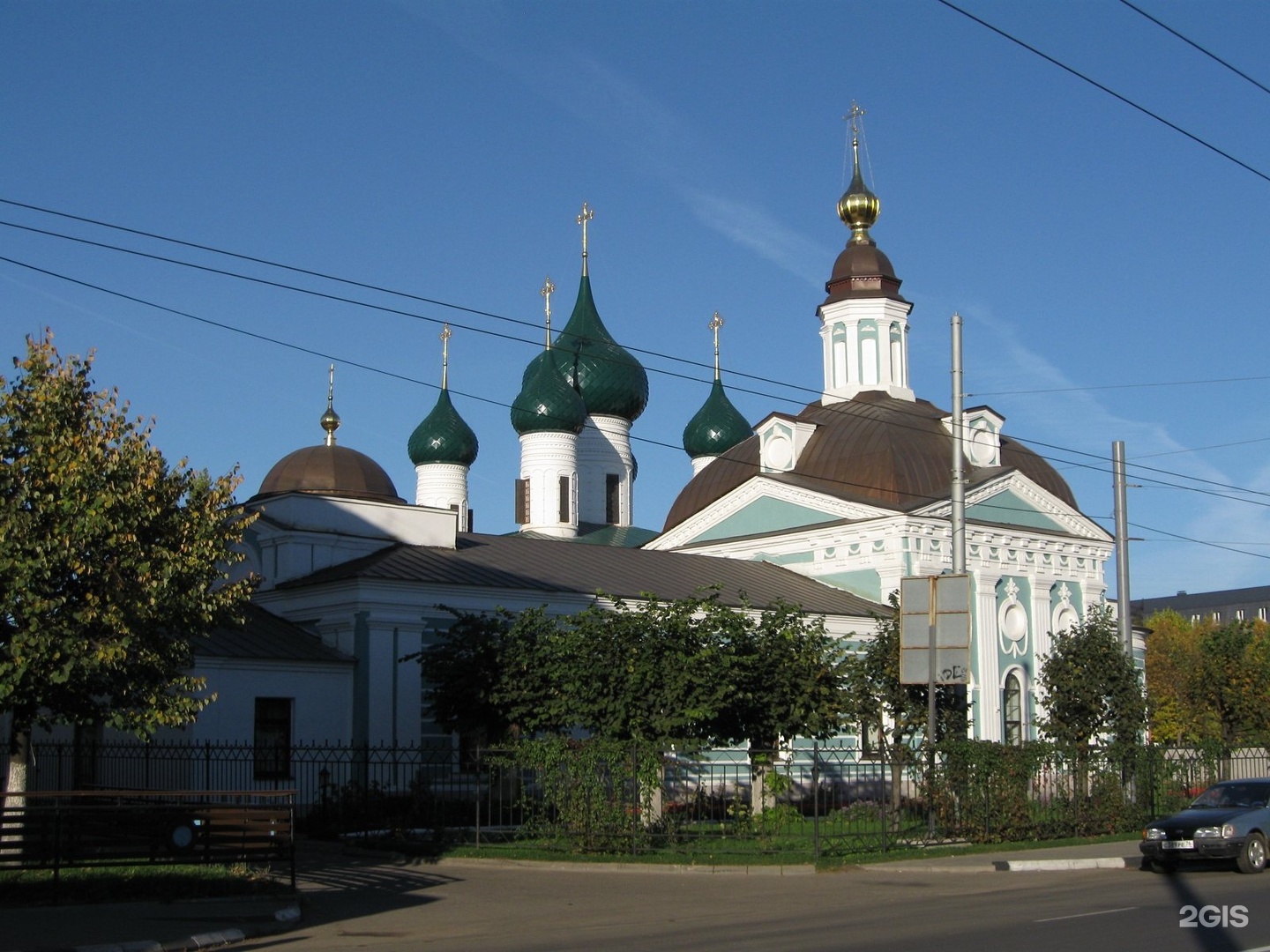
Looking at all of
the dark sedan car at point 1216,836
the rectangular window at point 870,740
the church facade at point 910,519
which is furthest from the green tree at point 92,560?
the church facade at point 910,519

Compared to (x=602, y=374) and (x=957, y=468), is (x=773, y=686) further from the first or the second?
(x=602, y=374)

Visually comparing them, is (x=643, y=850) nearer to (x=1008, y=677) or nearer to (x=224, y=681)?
(x=224, y=681)

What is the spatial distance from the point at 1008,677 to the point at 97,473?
28835 millimetres

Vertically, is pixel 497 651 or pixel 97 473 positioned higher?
pixel 97 473

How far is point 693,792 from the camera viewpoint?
24625 mm

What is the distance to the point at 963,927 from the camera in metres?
12.9

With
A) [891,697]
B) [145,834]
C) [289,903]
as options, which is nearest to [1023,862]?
[891,697]

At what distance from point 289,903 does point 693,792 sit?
33.6ft

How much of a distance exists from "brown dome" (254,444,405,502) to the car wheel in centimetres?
2318

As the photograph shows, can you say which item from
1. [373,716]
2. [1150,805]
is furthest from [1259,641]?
[373,716]

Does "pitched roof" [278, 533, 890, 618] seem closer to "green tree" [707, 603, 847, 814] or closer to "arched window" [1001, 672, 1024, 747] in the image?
"green tree" [707, 603, 847, 814]

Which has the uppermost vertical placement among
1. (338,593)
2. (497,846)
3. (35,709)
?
(338,593)

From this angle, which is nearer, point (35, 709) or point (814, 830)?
point (35, 709)

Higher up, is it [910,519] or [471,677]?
[910,519]
